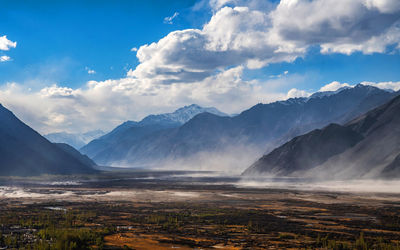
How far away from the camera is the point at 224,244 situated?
3903 centimetres

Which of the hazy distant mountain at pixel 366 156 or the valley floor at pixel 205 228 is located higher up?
the hazy distant mountain at pixel 366 156

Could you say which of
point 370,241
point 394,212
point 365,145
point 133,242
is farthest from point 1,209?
point 365,145

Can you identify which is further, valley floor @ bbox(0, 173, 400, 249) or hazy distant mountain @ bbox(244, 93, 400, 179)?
hazy distant mountain @ bbox(244, 93, 400, 179)

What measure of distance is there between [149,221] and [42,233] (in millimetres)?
15611

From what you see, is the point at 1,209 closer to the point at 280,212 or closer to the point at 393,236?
the point at 280,212

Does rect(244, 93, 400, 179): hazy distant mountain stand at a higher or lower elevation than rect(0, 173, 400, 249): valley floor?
higher

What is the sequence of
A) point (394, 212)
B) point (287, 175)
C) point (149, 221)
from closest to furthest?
point (149, 221) → point (394, 212) → point (287, 175)

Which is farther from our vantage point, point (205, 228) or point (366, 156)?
point (366, 156)

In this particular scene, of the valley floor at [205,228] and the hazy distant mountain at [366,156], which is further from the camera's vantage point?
the hazy distant mountain at [366,156]

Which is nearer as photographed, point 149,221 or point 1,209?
point 149,221

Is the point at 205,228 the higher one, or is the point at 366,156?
the point at 366,156

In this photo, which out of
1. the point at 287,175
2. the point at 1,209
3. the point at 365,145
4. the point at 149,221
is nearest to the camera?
the point at 149,221

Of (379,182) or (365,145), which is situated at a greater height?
(365,145)

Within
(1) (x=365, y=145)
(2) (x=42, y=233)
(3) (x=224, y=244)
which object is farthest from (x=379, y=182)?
(2) (x=42, y=233)
